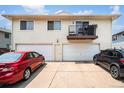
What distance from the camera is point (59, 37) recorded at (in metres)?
13.7

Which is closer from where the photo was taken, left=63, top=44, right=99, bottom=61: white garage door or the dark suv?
the dark suv

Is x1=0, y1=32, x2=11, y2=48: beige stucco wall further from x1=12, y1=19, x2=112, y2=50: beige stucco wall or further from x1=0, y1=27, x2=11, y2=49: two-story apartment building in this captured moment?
x1=12, y1=19, x2=112, y2=50: beige stucco wall

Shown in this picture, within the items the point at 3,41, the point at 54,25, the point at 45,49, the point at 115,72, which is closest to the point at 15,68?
the point at 115,72

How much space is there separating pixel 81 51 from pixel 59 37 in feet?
9.12

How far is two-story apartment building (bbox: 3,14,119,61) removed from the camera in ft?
44.8

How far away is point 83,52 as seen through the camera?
13656 mm

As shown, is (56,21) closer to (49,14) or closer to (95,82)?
(49,14)

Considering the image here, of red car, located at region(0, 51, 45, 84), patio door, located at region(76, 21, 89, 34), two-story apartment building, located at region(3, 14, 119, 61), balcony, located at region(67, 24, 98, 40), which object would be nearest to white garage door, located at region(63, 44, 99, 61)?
two-story apartment building, located at region(3, 14, 119, 61)

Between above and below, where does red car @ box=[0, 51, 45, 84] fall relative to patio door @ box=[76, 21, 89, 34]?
below

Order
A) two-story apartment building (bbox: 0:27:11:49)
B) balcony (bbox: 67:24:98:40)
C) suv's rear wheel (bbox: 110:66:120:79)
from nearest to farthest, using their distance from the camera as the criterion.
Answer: suv's rear wheel (bbox: 110:66:120:79) → balcony (bbox: 67:24:98:40) → two-story apartment building (bbox: 0:27:11:49)

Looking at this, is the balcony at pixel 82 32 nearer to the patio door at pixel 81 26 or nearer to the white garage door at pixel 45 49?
the patio door at pixel 81 26

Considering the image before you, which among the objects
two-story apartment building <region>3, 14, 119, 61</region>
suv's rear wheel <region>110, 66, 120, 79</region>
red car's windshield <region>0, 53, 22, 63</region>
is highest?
two-story apartment building <region>3, 14, 119, 61</region>

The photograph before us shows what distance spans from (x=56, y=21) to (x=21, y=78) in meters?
8.79
